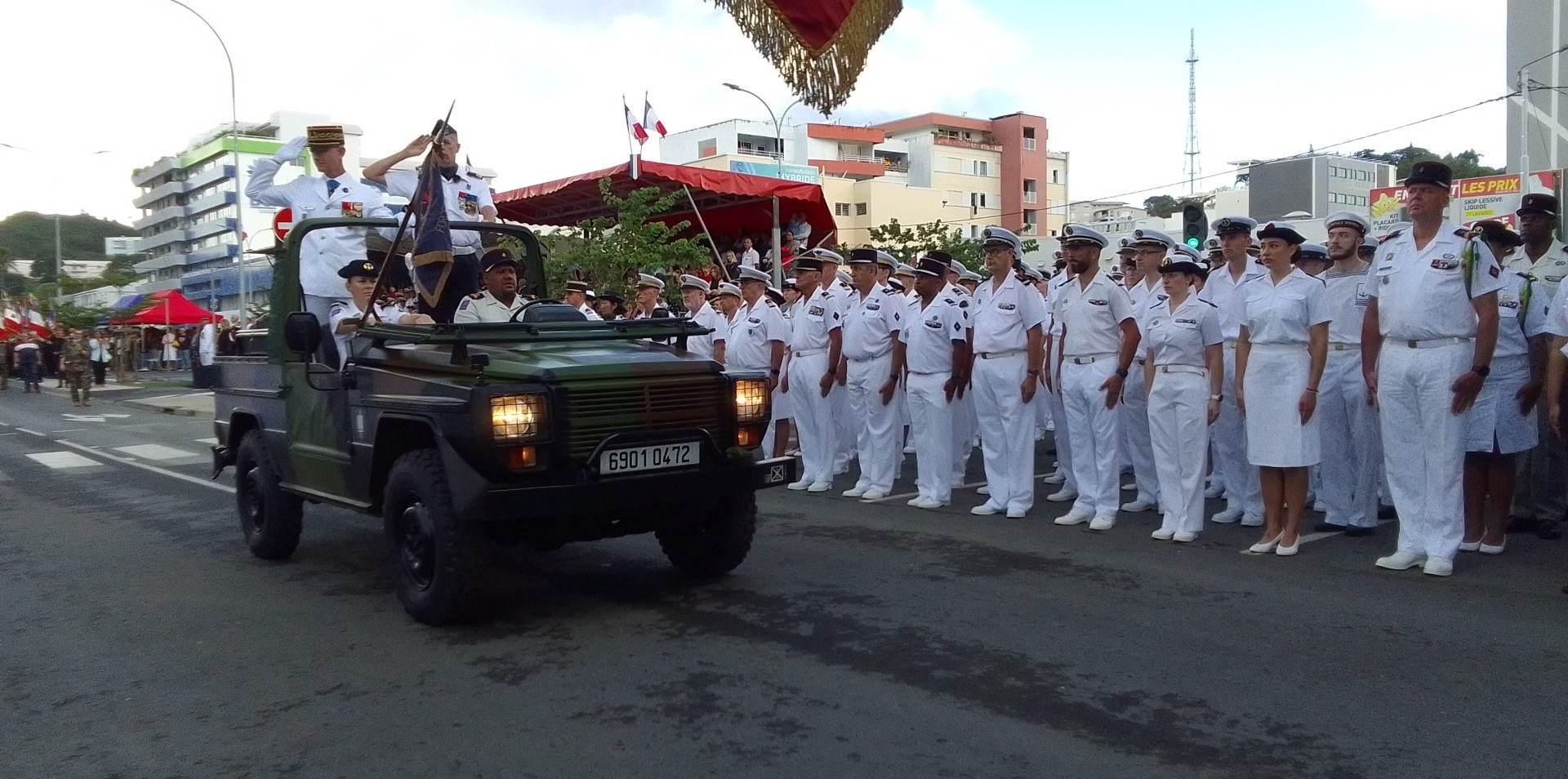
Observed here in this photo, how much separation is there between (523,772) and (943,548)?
395cm

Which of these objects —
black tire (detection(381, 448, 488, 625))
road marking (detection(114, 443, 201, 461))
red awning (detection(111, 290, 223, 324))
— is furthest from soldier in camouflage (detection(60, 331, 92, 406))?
black tire (detection(381, 448, 488, 625))

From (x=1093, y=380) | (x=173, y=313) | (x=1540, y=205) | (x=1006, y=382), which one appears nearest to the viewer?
(x=1540, y=205)

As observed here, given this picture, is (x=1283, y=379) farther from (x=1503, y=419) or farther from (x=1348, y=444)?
(x=1348, y=444)

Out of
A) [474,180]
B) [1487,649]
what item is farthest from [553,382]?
[1487,649]

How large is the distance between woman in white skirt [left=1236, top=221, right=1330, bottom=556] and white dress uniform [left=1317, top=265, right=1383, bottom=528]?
32.2 inches

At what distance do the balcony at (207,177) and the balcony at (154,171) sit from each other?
3.86m

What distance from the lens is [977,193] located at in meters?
73.8

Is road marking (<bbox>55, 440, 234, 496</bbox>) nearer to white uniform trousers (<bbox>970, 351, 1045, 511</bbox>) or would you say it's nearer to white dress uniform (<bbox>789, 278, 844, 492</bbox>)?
white dress uniform (<bbox>789, 278, 844, 492</bbox>)

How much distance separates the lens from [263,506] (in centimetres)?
727

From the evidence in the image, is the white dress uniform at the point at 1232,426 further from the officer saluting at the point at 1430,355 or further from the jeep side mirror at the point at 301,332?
the jeep side mirror at the point at 301,332

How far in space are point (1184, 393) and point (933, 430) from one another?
2.11m

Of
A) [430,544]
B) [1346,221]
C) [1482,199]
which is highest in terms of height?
[1482,199]

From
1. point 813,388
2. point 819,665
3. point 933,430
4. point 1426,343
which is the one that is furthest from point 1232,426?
point 819,665

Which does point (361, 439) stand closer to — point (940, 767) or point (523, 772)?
point (523, 772)
